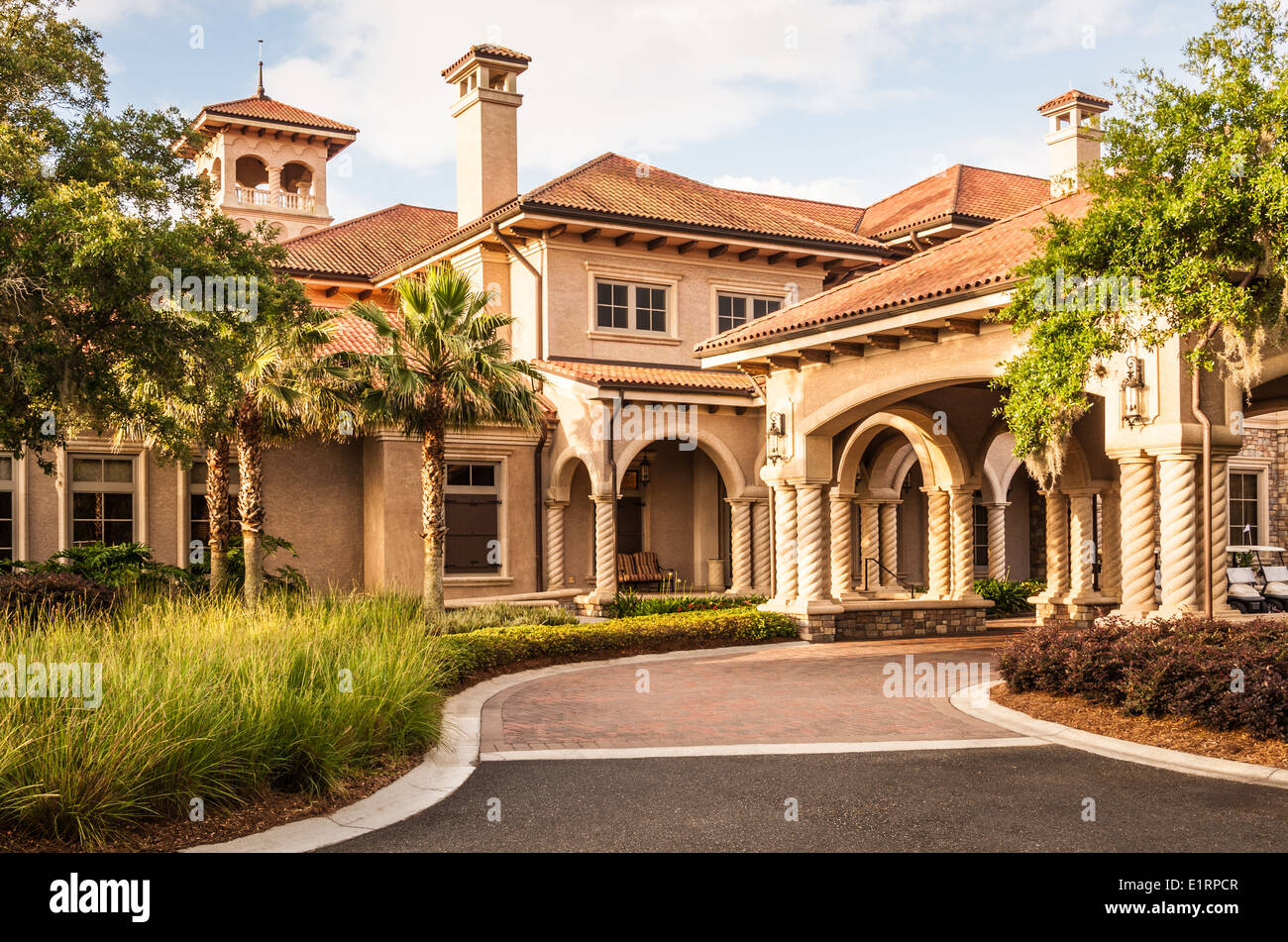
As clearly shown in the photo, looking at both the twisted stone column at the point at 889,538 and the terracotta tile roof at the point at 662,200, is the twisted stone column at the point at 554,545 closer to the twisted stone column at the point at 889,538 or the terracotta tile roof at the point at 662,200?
the terracotta tile roof at the point at 662,200

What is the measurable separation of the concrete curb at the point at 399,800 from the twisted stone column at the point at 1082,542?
12960mm

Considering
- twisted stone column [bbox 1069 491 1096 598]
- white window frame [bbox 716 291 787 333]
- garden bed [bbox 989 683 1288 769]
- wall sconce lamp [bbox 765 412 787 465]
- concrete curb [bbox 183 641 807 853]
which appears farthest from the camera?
white window frame [bbox 716 291 787 333]

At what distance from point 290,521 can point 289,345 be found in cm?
591

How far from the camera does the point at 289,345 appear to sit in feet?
57.3

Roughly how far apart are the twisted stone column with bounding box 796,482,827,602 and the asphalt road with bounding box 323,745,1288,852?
973cm

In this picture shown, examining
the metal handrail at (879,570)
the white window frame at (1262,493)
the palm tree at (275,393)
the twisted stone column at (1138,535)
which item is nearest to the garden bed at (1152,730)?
the twisted stone column at (1138,535)

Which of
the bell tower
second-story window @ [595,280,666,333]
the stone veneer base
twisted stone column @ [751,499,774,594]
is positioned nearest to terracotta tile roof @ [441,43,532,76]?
second-story window @ [595,280,666,333]

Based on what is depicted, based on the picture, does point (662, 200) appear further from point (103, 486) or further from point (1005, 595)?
point (103, 486)

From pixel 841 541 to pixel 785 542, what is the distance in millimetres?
2642

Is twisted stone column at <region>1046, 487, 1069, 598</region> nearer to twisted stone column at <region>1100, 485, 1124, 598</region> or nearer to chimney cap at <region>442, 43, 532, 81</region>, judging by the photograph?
twisted stone column at <region>1100, 485, 1124, 598</region>

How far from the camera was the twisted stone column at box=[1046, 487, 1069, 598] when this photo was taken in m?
20.9

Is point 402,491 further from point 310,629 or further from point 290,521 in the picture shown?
point 310,629
